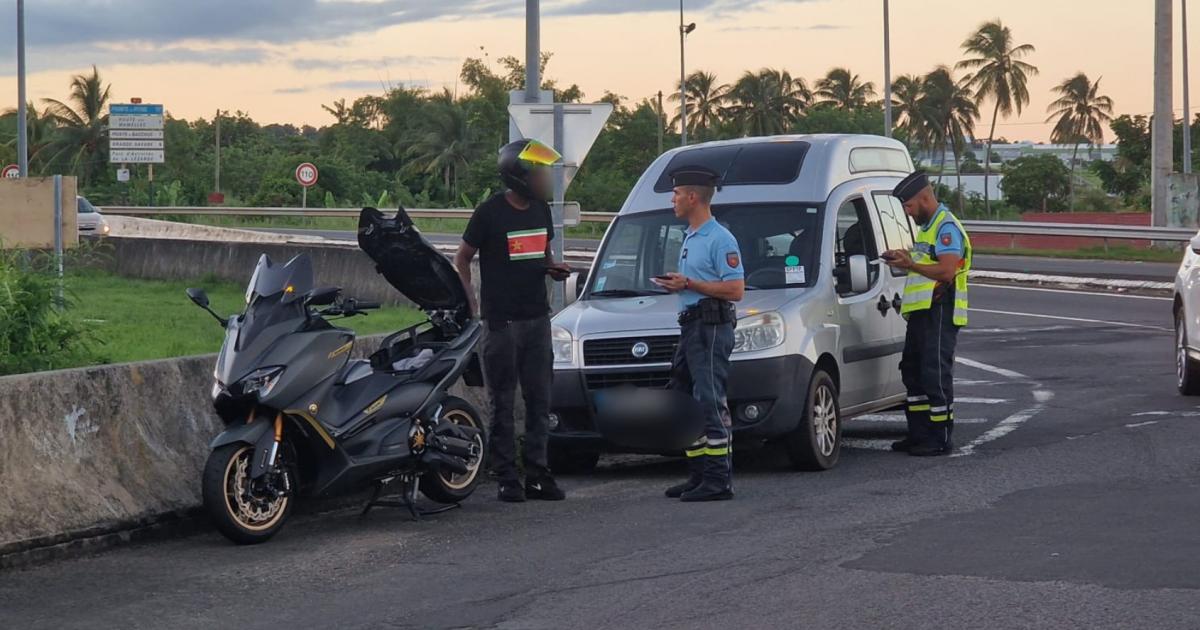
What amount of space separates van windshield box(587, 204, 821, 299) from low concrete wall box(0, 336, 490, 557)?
124 inches

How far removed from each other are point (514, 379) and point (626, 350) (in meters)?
0.91

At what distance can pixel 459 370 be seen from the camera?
9109 millimetres

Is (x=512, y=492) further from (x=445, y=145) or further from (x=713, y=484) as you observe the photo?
(x=445, y=145)

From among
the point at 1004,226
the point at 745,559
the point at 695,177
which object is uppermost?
the point at 1004,226

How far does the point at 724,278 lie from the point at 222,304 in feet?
42.9

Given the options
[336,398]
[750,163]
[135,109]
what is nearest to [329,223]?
[135,109]

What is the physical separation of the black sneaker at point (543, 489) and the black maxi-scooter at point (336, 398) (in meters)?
0.33

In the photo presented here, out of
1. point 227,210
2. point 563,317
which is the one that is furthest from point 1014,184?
point 563,317

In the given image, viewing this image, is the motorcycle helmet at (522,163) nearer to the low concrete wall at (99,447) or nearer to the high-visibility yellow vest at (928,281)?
the low concrete wall at (99,447)

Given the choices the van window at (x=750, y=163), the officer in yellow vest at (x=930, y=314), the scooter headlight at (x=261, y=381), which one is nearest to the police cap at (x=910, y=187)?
the officer in yellow vest at (x=930, y=314)

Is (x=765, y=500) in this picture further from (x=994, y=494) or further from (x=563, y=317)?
(x=563, y=317)

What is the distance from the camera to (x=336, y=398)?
8.30 m

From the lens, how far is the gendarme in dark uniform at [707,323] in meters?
8.98

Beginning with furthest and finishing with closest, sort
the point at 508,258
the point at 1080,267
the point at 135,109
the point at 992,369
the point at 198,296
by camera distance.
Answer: the point at 135,109 < the point at 1080,267 < the point at 992,369 < the point at 508,258 < the point at 198,296
